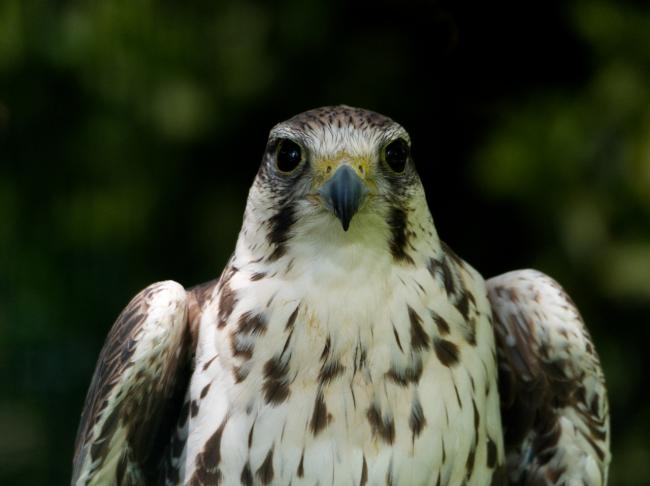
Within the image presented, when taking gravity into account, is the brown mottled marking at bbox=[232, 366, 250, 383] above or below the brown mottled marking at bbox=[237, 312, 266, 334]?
below

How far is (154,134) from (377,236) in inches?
73.9

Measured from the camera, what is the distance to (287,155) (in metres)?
2.63

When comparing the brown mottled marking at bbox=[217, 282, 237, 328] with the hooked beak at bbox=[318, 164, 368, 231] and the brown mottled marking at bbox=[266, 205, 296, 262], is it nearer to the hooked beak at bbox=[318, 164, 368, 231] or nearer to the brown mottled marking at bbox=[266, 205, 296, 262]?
the brown mottled marking at bbox=[266, 205, 296, 262]

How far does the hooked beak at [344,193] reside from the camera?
7.77 feet

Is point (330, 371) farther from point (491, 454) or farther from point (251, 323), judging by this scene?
point (491, 454)

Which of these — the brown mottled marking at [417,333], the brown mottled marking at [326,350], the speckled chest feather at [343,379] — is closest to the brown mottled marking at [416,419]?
the speckled chest feather at [343,379]

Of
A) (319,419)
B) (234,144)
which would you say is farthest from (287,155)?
(234,144)

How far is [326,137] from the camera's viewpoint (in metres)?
2.54

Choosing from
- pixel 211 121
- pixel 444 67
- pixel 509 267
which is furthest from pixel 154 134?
pixel 509 267

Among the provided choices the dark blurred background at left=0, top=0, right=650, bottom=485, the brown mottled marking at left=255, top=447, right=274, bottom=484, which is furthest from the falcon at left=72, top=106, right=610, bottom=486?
the dark blurred background at left=0, top=0, right=650, bottom=485

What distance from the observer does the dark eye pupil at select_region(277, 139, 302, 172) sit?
8.54 ft

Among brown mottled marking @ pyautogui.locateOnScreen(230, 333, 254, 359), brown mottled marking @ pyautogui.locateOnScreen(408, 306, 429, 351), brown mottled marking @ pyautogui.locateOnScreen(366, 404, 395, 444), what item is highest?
brown mottled marking @ pyautogui.locateOnScreen(408, 306, 429, 351)

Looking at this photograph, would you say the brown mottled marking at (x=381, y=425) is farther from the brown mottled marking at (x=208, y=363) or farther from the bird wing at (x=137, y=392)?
the bird wing at (x=137, y=392)

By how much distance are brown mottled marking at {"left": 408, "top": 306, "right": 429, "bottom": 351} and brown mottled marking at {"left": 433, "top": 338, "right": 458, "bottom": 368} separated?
0.10ft
